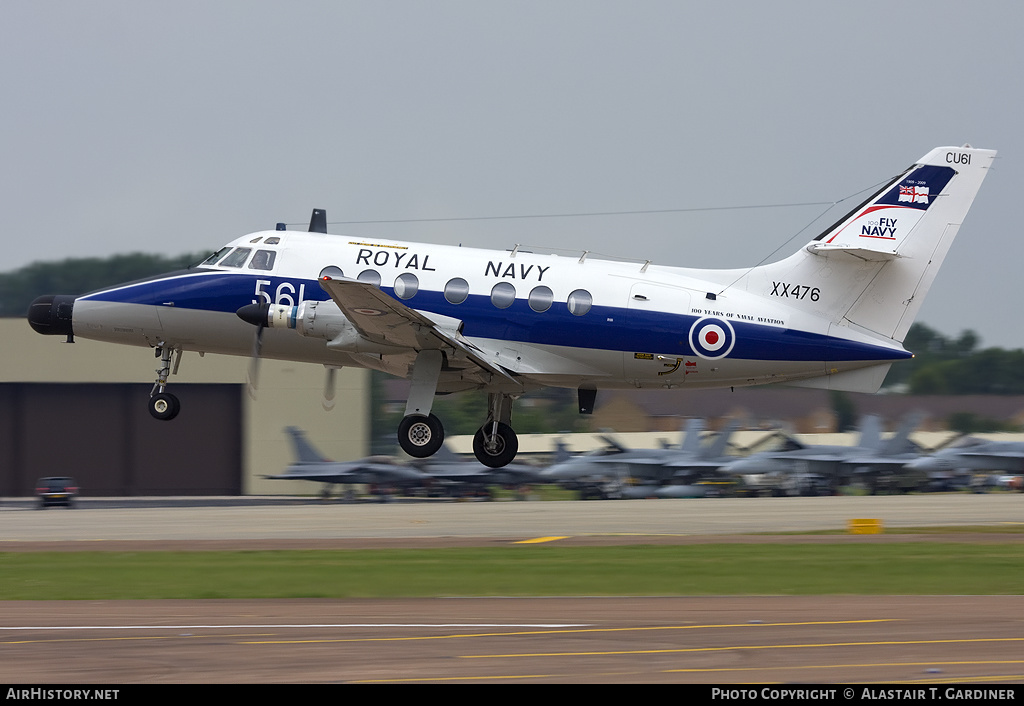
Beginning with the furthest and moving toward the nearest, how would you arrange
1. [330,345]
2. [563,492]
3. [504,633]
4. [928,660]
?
[563,492] → [330,345] → [504,633] → [928,660]

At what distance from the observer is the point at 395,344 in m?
24.4

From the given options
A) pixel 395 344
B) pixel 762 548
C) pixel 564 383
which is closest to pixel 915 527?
pixel 762 548

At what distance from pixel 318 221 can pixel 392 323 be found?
4304mm

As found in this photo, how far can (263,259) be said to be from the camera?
2528 centimetres

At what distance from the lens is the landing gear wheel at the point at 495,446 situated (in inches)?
1032

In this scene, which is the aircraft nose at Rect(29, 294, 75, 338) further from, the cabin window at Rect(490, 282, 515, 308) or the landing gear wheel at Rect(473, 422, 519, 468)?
the cabin window at Rect(490, 282, 515, 308)

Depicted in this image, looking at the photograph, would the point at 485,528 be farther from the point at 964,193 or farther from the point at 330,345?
the point at 964,193

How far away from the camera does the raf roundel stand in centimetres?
2447

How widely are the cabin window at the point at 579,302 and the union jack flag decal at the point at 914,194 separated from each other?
23.0 feet

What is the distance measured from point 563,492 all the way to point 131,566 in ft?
70.3

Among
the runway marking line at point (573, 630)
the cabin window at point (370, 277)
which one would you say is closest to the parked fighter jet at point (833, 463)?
the cabin window at point (370, 277)

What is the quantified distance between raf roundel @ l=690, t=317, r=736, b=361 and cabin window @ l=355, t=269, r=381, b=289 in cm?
646

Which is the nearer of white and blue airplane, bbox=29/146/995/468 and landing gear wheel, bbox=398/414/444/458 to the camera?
white and blue airplane, bbox=29/146/995/468

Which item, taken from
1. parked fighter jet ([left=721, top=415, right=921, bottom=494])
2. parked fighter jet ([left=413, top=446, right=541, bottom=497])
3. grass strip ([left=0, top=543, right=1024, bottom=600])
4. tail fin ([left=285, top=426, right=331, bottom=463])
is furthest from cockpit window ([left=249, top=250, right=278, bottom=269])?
parked fighter jet ([left=721, top=415, right=921, bottom=494])
